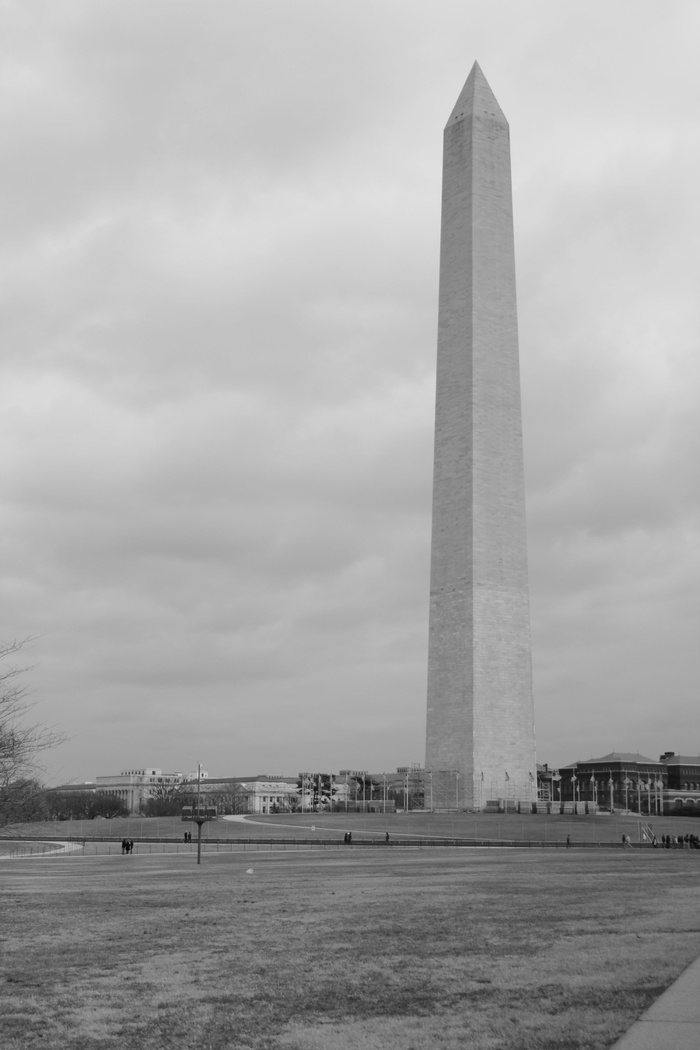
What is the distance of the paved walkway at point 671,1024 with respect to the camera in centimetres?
724

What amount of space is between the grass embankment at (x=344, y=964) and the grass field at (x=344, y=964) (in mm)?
29

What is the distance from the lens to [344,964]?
11805 millimetres

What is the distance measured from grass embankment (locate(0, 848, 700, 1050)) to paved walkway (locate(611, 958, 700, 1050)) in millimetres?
251

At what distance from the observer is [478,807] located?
73.2m

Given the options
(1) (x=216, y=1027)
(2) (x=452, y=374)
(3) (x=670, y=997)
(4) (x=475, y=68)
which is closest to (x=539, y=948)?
(3) (x=670, y=997)

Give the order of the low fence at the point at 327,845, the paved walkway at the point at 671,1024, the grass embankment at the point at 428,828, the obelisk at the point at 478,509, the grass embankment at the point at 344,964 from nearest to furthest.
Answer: the paved walkway at the point at 671,1024 → the grass embankment at the point at 344,964 → the low fence at the point at 327,845 → the grass embankment at the point at 428,828 → the obelisk at the point at 478,509

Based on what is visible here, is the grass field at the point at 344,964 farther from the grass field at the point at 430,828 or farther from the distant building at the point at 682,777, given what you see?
the distant building at the point at 682,777

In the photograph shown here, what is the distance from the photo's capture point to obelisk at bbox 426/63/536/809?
74688mm

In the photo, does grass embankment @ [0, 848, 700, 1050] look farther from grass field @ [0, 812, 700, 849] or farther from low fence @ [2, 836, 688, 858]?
grass field @ [0, 812, 700, 849]

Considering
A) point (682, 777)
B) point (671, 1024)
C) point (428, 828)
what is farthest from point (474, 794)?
point (682, 777)

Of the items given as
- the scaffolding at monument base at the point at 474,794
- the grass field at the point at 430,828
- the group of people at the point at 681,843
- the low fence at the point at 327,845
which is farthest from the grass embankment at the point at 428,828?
the group of people at the point at 681,843

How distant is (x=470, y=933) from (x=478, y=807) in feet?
200

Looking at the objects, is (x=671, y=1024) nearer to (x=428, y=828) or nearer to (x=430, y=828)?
(x=430, y=828)

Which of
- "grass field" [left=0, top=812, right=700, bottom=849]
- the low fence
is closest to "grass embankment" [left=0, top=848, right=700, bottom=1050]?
the low fence
